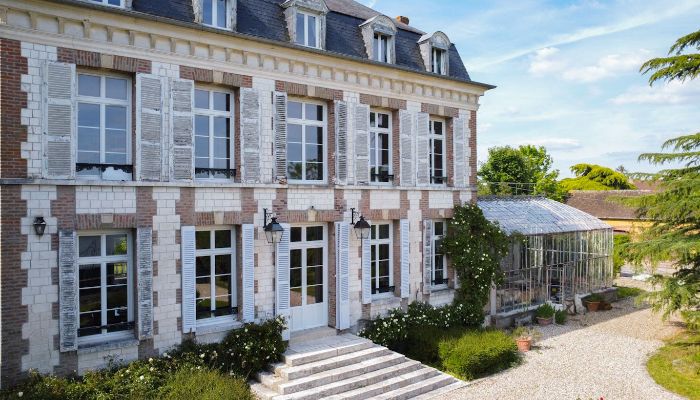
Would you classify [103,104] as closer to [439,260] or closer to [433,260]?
[433,260]

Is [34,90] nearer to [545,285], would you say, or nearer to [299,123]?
[299,123]

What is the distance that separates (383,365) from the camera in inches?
382

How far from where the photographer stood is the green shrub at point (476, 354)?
1004 centimetres

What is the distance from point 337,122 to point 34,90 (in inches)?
220

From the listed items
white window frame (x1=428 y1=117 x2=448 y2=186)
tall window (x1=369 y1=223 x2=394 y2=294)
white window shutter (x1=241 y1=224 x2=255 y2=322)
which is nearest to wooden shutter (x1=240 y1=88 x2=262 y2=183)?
white window shutter (x1=241 y1=224 x2=255 y2=322)

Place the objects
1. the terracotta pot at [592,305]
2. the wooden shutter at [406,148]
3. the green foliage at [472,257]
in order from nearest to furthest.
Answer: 1. the wooden shutter at [406,148]
2. the green foliage at [472,257]
3. the terracotta pot at [592,305]

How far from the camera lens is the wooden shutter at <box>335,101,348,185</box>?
1083 cm

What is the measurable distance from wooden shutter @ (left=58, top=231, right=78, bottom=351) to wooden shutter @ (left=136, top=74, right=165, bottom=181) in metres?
1.53

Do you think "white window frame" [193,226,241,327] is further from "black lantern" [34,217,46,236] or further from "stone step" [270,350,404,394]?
"black lantern" [34,217,46,236]

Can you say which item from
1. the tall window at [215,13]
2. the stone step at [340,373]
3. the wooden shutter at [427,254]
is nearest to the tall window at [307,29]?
the tall window at [215,13]

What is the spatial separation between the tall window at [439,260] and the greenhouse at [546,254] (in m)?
1.79

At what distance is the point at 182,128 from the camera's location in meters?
8.85

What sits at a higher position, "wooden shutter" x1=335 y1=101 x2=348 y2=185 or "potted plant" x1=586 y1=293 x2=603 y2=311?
"wooden shutter" x1=335 y1=101 x2=348 y2=185

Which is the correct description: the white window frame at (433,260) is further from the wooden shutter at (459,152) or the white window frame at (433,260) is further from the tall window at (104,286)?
the tall window at (104,286)
